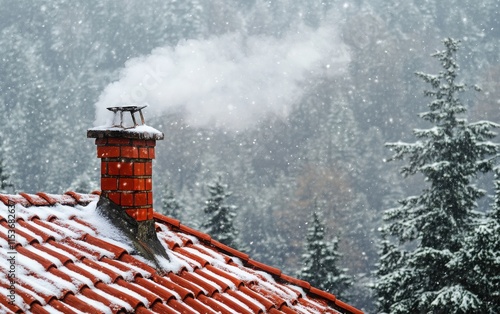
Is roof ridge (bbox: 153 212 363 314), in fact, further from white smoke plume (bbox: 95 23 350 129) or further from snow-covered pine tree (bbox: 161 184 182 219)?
white smoke plume (bbox: 95 23 350 129)

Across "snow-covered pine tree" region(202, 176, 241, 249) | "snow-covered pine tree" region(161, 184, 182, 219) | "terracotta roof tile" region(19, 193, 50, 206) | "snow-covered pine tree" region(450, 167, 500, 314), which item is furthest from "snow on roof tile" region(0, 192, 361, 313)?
"snow-covered pine tree" region(161, 184, 182, 219)

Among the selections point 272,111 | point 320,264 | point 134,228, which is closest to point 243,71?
point 272,111

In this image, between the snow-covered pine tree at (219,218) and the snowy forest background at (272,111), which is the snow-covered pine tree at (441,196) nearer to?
the snow-covered pine tree at (219,218)

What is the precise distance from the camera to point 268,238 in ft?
210

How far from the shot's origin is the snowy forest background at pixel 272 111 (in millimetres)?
70188

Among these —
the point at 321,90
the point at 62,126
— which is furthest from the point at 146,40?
the point at 321,90

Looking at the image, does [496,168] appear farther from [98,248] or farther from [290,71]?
[290,71]

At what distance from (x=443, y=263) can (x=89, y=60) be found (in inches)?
3784

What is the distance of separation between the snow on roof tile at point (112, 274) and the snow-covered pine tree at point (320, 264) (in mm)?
21277

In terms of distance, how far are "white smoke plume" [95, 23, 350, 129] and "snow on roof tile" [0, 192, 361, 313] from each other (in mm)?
87661

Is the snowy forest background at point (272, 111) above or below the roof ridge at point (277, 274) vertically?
above

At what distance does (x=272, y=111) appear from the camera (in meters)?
96.6

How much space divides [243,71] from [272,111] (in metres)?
18.0

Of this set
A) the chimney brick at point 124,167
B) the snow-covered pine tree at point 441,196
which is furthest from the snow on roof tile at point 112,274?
the snow-covered pine tree at point 441,196
